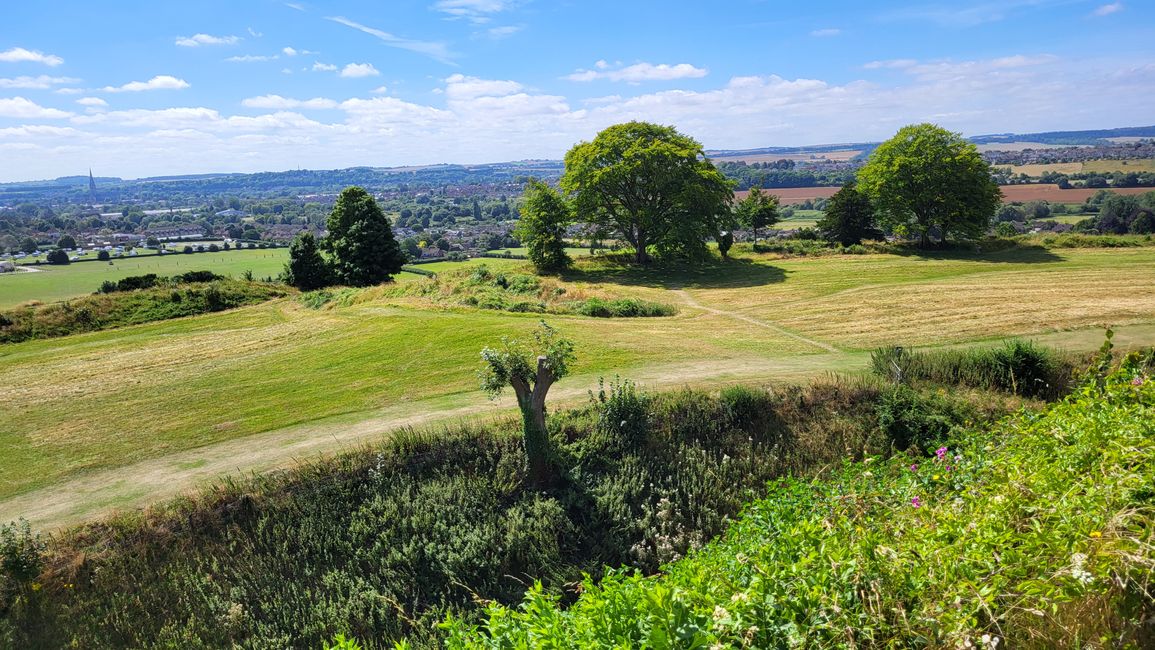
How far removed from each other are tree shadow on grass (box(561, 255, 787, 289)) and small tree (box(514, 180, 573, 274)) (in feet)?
4.84

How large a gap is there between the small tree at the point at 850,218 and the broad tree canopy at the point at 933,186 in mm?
1755

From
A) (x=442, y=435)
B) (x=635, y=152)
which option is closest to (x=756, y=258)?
(x=635, y=152)

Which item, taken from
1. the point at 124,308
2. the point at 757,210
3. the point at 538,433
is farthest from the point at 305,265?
the point at 538,433

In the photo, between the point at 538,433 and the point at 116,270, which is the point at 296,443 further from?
the point at 116,270

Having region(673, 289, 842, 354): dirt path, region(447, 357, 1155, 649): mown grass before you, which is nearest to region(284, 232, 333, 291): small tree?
region(673, 289, 842, 354): dirt path

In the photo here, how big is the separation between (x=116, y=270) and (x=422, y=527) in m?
76.3

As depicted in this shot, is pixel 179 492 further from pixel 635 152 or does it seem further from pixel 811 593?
pixel 635 152

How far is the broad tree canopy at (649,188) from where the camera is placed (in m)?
39.3

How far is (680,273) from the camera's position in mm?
39219

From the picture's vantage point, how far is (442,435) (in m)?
13.9

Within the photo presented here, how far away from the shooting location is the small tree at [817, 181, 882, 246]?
4428cm

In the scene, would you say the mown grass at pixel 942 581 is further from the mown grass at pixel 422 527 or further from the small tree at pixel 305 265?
the small tree at pixel 305 265

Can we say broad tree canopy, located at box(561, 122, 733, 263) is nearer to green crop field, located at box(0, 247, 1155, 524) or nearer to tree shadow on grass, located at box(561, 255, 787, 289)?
tree shadow on grass, located at box(561, 255, 787, 289)

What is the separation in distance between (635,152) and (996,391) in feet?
91.5
